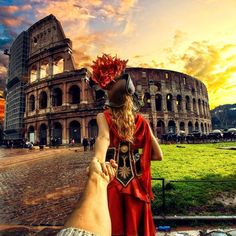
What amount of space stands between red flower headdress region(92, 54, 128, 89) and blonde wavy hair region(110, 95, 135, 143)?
0.73 ft

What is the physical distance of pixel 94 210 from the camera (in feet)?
2.76

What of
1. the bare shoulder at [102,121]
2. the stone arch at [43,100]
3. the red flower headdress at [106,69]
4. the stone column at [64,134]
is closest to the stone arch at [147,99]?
the stone column at [64,134]

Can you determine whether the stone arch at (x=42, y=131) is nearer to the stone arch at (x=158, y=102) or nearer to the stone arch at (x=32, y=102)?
the stone arch at (x=32, y=102)

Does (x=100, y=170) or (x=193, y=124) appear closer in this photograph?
(x=100, y=170)

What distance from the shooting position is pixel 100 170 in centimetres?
104

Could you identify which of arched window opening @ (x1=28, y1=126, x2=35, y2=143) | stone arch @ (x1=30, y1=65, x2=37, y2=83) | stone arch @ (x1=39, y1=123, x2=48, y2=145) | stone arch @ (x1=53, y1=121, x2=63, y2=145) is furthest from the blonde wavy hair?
stone arch @ (x1=30, y1=65, x2=37, y2=83)

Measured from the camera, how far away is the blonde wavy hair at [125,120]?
1.87 metres

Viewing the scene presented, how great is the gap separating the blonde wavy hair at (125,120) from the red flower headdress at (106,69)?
0.22 meters

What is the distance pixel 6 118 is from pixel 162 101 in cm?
2984

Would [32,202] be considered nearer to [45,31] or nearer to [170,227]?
[170,227]

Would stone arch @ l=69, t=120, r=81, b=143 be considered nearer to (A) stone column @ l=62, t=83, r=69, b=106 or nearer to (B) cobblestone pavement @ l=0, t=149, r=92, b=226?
(A) stone column @ l=62, t=83, r=69, b=106

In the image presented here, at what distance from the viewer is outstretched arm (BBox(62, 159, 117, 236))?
785mm

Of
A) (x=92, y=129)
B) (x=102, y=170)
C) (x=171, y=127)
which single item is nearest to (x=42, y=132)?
(x=92, y=129)

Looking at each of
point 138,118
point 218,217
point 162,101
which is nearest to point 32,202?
point 218,217
